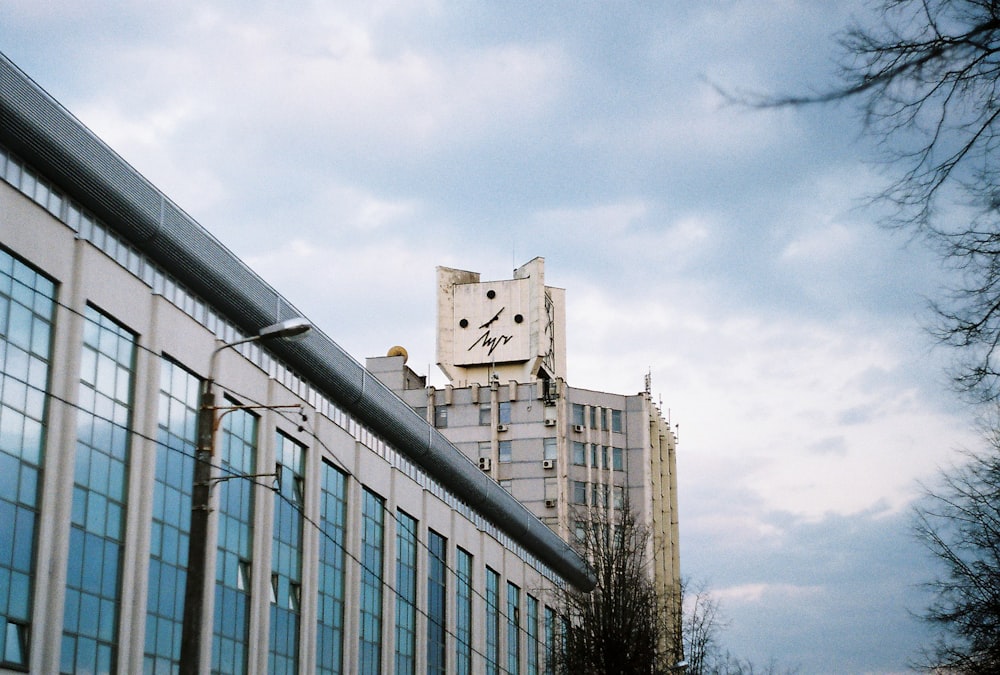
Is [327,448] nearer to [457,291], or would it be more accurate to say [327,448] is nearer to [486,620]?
[486,620]

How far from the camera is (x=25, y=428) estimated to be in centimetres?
2908

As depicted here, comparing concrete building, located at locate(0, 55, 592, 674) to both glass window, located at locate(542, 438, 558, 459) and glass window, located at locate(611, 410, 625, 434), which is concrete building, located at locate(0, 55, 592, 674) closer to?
glass window, located at locate(542, 438, 558, 459)

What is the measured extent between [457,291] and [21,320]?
7140 centimetres

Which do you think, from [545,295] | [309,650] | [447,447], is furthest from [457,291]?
[309,650]

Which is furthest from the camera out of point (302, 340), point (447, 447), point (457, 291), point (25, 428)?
point (457, 291)

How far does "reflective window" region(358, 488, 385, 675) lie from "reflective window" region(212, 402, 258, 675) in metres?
8.38

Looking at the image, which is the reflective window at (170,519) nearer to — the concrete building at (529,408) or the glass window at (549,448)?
the concrete building at (529,408)

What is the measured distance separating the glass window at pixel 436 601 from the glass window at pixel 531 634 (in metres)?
12.5

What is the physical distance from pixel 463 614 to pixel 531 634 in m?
11.4

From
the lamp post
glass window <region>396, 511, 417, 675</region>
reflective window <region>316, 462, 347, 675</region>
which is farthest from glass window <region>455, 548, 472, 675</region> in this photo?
the lamp post

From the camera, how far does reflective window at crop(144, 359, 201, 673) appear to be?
109ft

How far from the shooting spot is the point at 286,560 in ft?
136

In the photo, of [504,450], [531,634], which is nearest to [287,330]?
[531,634]

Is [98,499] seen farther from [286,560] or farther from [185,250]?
[286,560]
